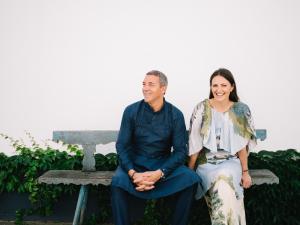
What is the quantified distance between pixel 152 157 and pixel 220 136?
734 millimetres

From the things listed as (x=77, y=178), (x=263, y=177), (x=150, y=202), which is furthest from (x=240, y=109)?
(x=77, y=178)

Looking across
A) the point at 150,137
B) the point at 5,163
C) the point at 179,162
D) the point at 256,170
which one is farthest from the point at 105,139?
the point at 256,170

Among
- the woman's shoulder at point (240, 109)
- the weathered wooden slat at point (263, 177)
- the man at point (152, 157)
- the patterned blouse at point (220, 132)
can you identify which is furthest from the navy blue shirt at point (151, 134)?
the weathered wooden slat at point (263, 177)

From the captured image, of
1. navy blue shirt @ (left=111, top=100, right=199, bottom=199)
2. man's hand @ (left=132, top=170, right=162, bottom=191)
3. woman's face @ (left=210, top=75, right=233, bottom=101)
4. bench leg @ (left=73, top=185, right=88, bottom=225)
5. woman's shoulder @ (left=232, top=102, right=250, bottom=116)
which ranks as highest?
woman's face @ (left=210, top=75, right=233, bottom=101)

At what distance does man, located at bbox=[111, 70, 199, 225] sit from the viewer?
3699 mm

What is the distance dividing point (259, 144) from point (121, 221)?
91.5 inches

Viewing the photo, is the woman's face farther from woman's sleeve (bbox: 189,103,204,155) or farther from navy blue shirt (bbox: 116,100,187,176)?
navy blue shirt (bbox: 116,100,187,176)

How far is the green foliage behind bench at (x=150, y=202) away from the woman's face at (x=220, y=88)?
42.1 inches

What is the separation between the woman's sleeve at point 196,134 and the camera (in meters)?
4.11

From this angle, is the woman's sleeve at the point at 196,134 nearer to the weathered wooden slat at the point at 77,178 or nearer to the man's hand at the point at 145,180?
the man's hand at the point at 145,180

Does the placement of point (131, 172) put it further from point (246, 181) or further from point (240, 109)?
point (240, 109)

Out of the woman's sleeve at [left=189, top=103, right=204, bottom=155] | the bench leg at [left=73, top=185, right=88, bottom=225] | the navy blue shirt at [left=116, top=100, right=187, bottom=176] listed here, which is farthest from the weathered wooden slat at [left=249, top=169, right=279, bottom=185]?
the bench leg at [left=73, top=185, right=88, bottom=225]

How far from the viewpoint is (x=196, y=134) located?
4.14m

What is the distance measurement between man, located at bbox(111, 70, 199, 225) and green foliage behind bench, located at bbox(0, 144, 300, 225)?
2.63 feet
